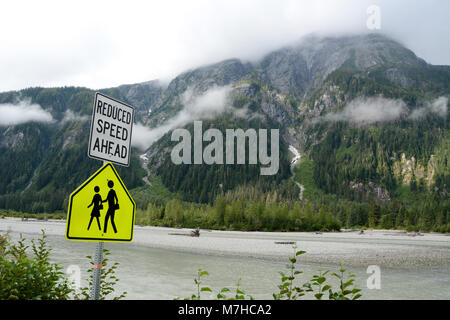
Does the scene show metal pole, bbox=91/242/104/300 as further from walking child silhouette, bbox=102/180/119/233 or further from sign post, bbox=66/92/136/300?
walking child silhouette, bbox=102/180/119/233

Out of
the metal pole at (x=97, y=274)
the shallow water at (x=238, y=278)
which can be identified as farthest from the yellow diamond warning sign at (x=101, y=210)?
the shallow water at (x=238, y=278)

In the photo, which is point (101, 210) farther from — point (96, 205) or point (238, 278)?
point (238, 278)

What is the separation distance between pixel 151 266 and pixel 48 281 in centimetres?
2498

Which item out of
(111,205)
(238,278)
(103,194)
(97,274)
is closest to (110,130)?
(103,194)

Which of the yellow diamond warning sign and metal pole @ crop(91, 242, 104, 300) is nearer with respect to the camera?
the yellow diamond warning sign

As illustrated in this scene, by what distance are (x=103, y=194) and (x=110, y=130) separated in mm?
1010

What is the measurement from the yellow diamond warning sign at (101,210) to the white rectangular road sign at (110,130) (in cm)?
28

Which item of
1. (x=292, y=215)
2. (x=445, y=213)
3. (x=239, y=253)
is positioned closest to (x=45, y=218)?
(x=292, y=215)

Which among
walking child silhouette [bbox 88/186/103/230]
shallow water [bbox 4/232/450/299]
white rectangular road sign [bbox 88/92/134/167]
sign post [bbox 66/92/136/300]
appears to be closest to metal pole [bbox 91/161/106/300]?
sign post [bbox 66/92/136/300]

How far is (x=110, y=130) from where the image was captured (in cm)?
455

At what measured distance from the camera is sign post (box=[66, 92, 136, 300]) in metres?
3.94

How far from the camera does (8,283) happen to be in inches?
202
